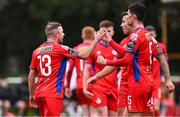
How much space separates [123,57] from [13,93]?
13.3 metres

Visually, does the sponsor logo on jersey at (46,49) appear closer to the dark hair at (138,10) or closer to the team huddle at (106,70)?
the team huddle at (106,70)

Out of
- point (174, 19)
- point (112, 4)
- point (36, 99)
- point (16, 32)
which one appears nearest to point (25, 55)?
point (16, 32)

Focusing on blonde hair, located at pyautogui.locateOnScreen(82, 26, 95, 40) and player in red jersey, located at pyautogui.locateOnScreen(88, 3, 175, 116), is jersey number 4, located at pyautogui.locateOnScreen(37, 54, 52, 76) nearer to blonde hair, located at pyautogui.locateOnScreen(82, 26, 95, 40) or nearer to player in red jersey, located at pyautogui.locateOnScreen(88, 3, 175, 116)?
player in red jersey, located at pyautogui.locateOnScreen(88, 3, 175, 116)

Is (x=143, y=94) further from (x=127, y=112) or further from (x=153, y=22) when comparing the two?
(x=153, y=22)

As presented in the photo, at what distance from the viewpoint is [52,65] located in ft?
45.9

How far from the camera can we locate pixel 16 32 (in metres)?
41.8

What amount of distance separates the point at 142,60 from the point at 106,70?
845 mm

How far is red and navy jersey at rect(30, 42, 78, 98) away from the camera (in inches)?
550

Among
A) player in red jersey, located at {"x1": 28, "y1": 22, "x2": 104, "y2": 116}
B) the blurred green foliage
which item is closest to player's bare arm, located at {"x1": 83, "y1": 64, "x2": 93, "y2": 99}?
player in red jersey, located at {"x1": 28, "y1": 22, "x2": 104, "y2": 116}

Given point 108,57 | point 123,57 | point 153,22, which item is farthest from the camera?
point 153,22

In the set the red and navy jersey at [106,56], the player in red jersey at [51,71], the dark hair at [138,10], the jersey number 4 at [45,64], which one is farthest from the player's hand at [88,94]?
the dark hair at [138,10]

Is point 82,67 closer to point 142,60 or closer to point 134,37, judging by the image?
point 142,60

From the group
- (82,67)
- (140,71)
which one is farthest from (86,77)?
(140,71)

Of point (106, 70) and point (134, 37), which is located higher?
point (134, 37)
